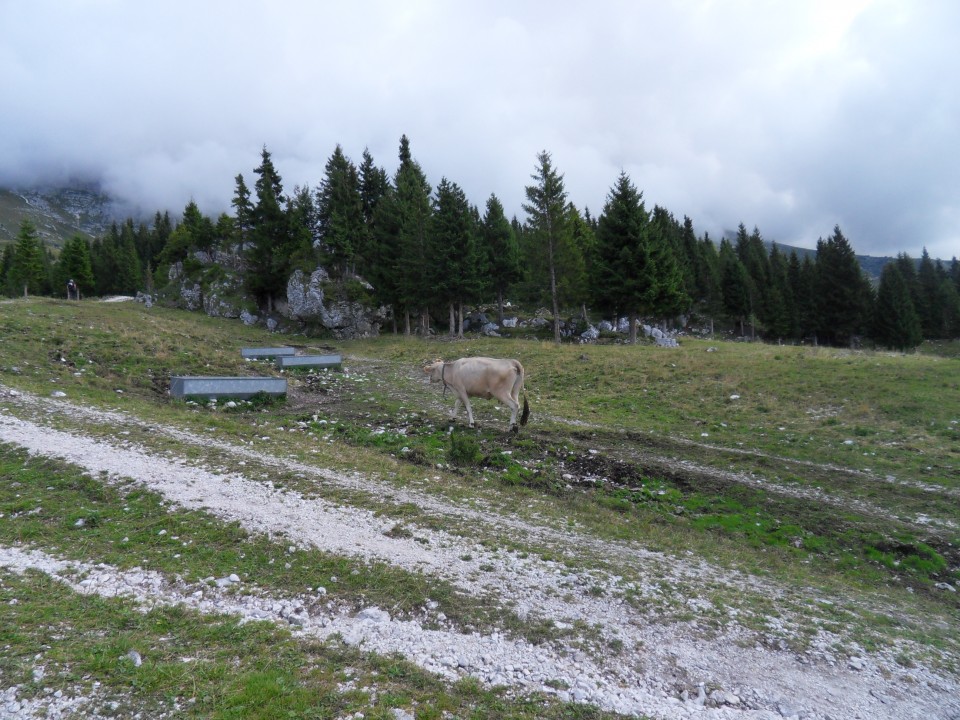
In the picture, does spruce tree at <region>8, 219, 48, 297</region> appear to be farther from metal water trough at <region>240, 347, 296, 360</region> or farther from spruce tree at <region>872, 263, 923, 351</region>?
spruce tree at <region>872, 263, 923, 351</region>

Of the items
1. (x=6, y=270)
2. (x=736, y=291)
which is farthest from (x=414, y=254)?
(x=6, y=270)

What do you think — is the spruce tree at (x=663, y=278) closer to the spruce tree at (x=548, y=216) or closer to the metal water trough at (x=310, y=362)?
the spruce tree at (x=548, y=216)

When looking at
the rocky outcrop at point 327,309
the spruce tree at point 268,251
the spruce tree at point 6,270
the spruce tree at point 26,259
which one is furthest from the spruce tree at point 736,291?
the spruce tree at point 6,270

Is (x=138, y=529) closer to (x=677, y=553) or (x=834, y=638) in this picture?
(x=677, y=553)

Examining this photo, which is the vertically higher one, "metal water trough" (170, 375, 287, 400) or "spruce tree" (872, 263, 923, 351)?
"spruce tree" (872, 263, 923, 351)

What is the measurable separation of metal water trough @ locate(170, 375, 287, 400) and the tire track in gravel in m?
9.06

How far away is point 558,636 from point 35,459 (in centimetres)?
1230

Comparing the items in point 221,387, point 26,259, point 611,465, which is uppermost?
point 26,259

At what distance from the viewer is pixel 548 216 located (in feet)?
154

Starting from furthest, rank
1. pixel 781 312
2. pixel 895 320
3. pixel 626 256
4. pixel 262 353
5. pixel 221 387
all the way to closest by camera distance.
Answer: pixel 781 312 < pixel 895 320 < pixel 626 256 < pixel 262 353 < pixel 221 387

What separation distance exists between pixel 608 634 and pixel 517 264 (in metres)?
54.3

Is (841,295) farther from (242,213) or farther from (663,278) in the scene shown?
(242,213)

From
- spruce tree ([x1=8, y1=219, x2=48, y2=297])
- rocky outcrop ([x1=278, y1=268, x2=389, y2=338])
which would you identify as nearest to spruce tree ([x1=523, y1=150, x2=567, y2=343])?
rocky outcrop ([x1=278, y1=268, x2=389, y2=338])

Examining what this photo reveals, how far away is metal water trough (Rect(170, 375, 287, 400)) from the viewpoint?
18.2 metres
